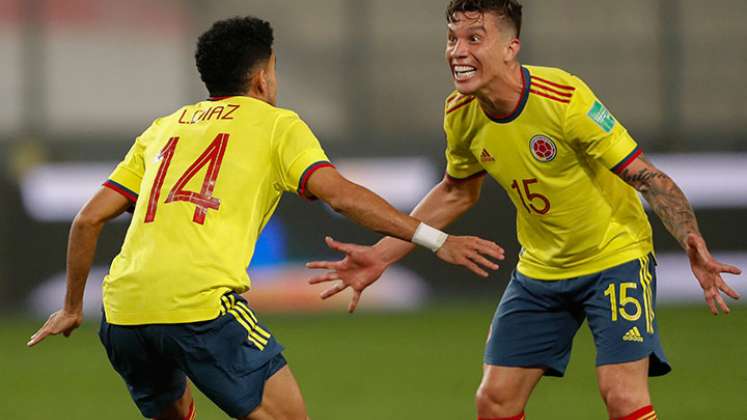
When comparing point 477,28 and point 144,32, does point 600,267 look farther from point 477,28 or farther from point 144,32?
point 144,32

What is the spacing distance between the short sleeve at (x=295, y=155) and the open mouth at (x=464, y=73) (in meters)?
0.87

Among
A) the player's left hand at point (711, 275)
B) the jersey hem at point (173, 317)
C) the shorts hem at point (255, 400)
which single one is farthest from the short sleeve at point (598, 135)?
the jersey hem at point (173, 317)

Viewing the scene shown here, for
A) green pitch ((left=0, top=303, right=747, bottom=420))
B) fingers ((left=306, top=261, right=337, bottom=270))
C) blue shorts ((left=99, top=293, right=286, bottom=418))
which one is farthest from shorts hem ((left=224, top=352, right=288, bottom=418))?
green pitch ((left=0, top=303, right=747, bottom=420))

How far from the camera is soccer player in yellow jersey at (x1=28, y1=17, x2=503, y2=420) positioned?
16.6 feet

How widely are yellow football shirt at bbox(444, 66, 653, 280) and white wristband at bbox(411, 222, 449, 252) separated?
79 cm

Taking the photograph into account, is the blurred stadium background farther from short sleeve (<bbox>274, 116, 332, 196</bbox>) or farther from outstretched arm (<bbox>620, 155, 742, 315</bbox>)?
short sleeve (<bbox>274, 116, 332, 196</bbox>)


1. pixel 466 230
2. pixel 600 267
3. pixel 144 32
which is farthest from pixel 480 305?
pixel 600 267

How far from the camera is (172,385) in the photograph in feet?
18.0

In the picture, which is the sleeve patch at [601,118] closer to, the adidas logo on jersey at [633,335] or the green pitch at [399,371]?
the adidas logo on jersey at [633,335]

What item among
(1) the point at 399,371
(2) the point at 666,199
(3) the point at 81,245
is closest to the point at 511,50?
(2) the point at 666,199

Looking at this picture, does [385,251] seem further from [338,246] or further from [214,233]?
[214,233]

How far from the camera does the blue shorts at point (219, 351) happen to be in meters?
5.04

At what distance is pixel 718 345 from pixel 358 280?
215 inches

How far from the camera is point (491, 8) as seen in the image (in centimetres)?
588
